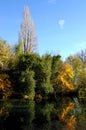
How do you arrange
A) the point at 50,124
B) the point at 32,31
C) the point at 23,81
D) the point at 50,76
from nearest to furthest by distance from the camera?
1. the point at 50,124
2. the point at 23,81
3. the point at 50,76
4. the point at 32,31

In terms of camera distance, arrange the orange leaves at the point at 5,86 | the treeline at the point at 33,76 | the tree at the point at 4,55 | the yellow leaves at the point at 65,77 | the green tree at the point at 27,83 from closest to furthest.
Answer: the green tree at the point at 27,83, the treeline at the point at 33,76, the orange leaves at the point at 5,86, the tree at the point at 4,55, the yellow leaves at the point at 65,77

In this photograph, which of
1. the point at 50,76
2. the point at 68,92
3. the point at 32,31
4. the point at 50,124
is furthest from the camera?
the point at 32,31

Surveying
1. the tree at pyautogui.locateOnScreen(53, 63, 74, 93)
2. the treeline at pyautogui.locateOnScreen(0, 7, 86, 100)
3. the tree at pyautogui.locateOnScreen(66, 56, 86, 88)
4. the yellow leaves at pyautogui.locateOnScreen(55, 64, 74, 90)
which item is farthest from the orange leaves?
the tree at pyautogui.locateOnScreen(66, 56, 86, 88)

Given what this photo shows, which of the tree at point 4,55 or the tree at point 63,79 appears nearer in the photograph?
the tree at point 4,55

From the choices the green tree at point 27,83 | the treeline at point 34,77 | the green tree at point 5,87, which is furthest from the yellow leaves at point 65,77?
the green tree at point 5,87

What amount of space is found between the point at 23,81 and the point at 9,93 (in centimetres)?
336

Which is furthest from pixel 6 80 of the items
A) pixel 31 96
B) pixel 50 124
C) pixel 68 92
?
pixel 50 124

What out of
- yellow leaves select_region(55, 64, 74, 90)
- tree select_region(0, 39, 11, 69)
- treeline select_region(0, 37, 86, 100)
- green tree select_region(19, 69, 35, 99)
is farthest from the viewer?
yellow leaves select_region(55, 64, 74, 90)

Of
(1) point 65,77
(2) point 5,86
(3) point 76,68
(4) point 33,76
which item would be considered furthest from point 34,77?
(3) point 76,68

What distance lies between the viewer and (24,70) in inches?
1686

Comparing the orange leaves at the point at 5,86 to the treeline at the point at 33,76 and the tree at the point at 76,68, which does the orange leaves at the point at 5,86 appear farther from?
the tree at the point at 76,68

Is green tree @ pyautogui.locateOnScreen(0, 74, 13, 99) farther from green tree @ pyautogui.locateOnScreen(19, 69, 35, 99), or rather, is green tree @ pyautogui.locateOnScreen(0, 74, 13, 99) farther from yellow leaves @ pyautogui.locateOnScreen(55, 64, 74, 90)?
yellow leaves @ pyautogui.locateOnScreen(55, 64, 74, 90)

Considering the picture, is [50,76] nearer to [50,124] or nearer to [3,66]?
[3,66]

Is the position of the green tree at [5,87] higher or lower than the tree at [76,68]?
lower
